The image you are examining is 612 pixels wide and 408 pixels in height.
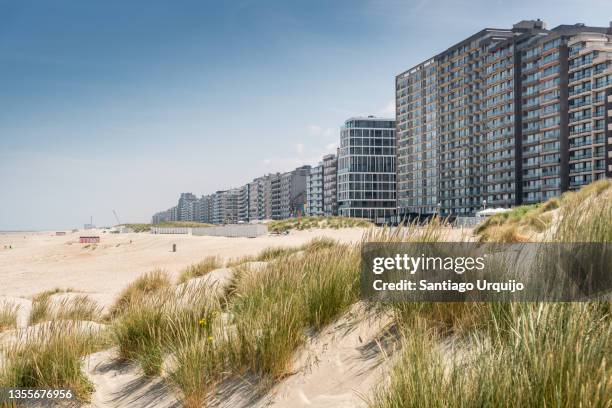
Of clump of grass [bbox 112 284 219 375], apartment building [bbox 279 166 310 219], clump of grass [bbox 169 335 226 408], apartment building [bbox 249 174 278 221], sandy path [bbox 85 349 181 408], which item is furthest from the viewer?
apartment building [bbox 249 174 278 221]

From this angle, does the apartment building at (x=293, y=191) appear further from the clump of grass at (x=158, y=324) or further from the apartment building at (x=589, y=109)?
the clump of grass at (x=158, y=324)

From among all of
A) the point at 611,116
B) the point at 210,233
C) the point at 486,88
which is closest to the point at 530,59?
the point at 486,88

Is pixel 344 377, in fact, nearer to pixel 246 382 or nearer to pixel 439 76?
pixel 246 382

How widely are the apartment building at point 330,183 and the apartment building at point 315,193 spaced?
139 inches

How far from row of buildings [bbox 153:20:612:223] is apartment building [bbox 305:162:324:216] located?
14013 mm

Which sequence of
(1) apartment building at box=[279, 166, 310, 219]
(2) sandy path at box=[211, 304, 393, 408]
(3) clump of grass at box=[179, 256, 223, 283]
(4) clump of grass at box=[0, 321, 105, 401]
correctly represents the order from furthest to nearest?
(1) apartment building at box=[279, 166, 310, 219] → (3) clump of grass at box=[179, 256, 223, 283] → (4) clump of grass at box=[0, 321, 105, 401] → (2) sandy path at box=[211, 304, 393, 408]

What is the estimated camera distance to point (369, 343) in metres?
4.37

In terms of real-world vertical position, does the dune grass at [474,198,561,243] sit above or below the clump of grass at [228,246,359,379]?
above

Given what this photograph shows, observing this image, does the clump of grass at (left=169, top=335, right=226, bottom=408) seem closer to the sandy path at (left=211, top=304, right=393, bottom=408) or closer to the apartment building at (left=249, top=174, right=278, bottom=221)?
the sandy path at (left=211, top=304, right=393, bottom=408)

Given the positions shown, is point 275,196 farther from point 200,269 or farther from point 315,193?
point 200,269

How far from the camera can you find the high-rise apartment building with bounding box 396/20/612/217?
71875 mm

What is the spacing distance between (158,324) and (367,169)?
11412cm

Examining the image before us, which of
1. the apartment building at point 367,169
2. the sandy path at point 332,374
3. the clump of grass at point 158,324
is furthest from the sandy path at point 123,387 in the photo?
the apartment building at point 367,169

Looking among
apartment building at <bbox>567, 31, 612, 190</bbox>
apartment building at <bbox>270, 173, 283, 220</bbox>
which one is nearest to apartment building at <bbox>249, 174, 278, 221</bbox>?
apartment building at <bbox>270, 173, 283, 220</bbox>
